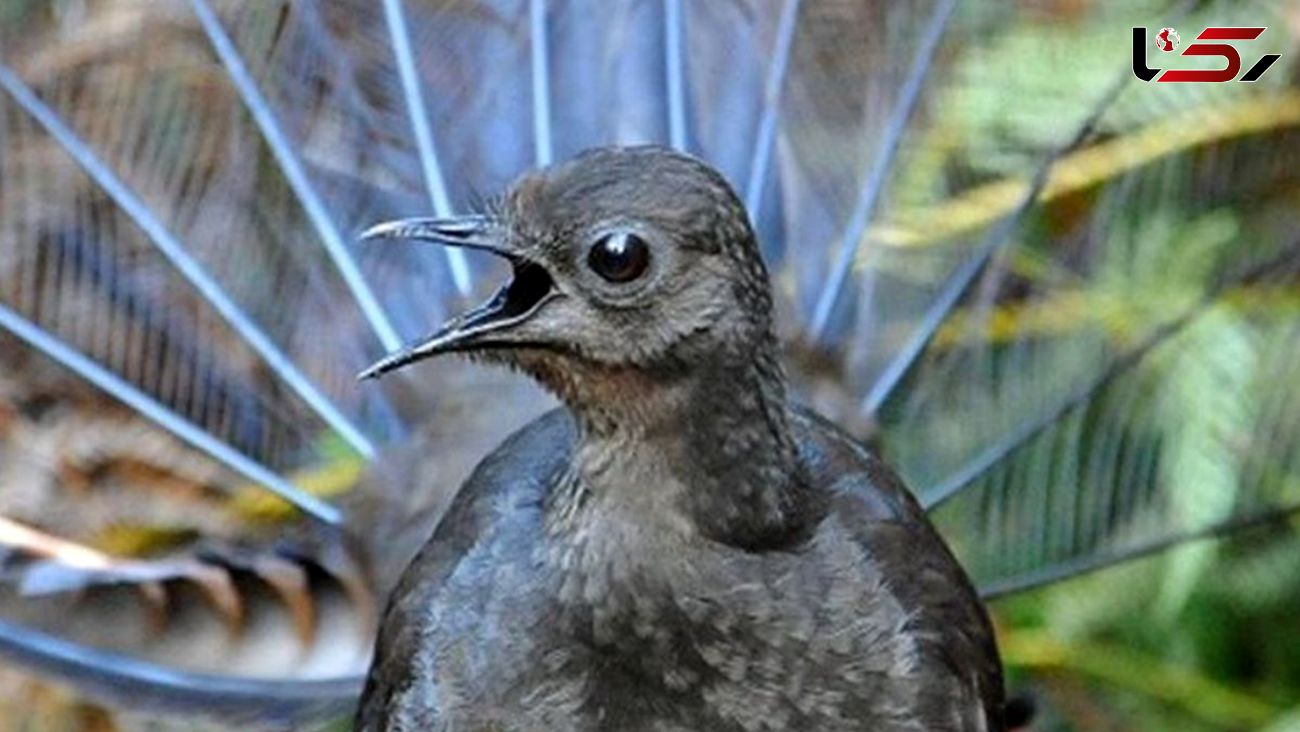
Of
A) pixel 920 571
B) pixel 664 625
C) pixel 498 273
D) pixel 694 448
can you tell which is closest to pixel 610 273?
pixel 694 448

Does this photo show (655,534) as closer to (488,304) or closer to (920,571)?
(488,304)

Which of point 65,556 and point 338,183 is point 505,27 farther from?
point 65,556

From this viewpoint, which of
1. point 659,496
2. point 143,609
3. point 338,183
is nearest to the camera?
point 659,496

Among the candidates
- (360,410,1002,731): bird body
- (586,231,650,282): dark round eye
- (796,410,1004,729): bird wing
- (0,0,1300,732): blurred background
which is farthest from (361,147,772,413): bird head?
(0,0,1300,732): blurred background

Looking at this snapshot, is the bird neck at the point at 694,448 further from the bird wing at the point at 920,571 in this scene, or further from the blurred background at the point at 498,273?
the blurred background at the point at 498,273

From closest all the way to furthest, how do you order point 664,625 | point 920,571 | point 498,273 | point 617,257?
point 617,257 < point 664,625 < point 920,571 < point 498,273

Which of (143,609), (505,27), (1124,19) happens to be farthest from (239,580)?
(1124,19)

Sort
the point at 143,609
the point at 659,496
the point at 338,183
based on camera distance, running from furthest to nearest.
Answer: the point at 338,183, the point at 143,609, the point at 659,496
